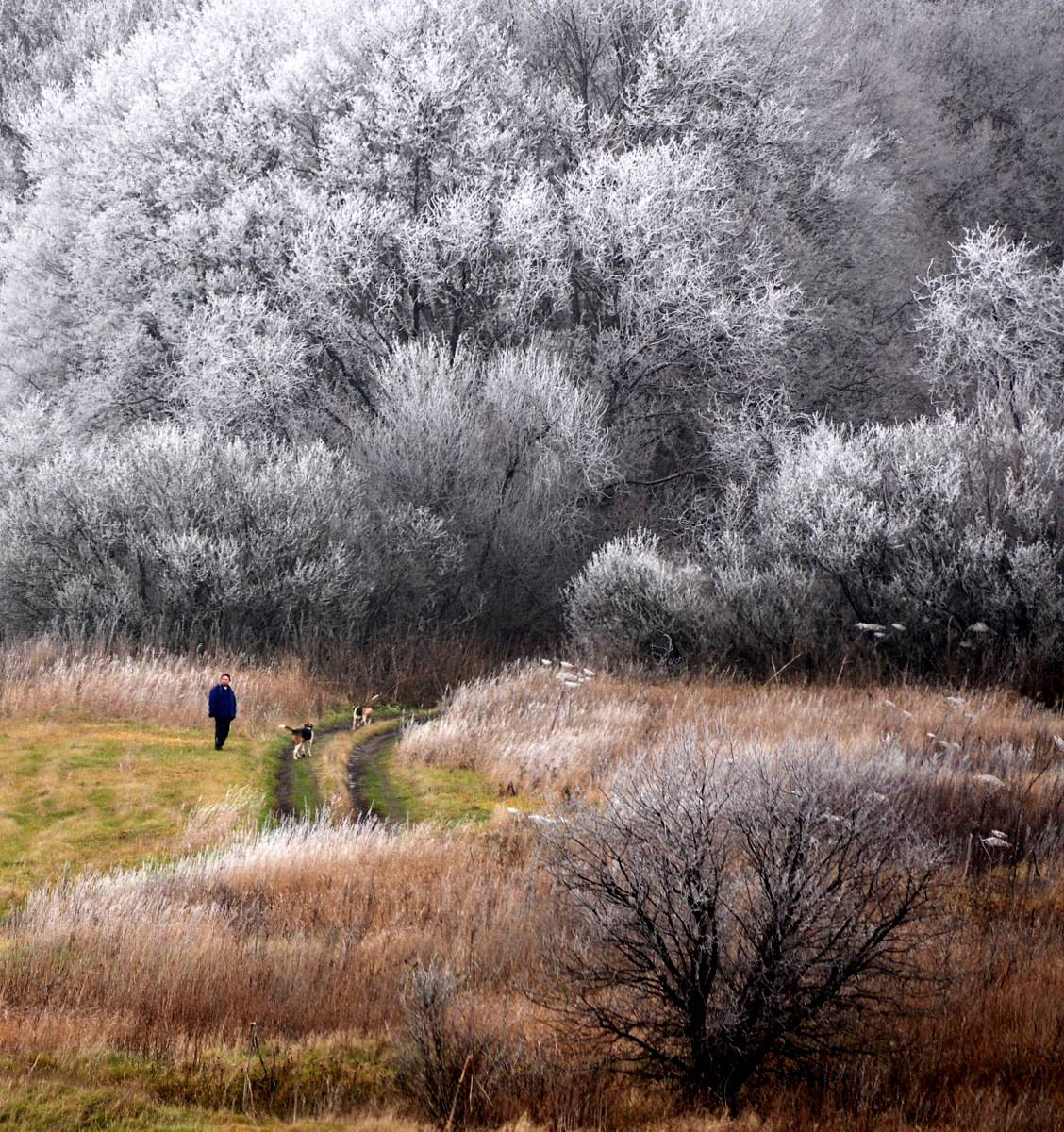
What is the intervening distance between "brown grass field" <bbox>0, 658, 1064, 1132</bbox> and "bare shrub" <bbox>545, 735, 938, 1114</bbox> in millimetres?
221

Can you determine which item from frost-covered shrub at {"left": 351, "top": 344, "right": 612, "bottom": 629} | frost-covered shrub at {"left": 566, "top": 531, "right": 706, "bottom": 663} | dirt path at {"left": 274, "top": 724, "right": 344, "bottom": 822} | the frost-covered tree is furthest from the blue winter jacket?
the frost-covered tree

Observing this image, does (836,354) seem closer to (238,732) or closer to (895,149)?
(895,149)

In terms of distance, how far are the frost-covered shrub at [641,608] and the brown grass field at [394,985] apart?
8.20 metres

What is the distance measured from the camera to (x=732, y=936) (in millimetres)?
6223

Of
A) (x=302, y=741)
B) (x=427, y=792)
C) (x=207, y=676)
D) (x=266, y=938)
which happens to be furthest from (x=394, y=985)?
(x=207, y=676)

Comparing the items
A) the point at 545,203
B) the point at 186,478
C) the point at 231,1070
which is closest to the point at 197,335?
the point at 186,478

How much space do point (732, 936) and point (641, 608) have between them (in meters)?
14.7

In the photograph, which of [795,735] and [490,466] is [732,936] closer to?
[795,735]

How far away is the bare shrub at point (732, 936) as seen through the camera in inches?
222

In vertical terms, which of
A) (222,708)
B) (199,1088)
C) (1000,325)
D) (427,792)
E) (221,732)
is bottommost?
(199,1088)

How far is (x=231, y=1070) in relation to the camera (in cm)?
574

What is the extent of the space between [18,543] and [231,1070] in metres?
18.1

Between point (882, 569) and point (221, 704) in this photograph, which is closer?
point (221, 704)

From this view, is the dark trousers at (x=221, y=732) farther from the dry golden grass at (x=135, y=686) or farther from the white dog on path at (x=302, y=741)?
the dry golden grass at (x=135, y=686)
